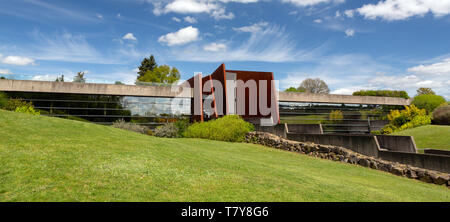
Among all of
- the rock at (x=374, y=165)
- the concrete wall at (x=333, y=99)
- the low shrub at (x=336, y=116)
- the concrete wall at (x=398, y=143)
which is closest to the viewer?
the concrete wall at (x=398, y=143)

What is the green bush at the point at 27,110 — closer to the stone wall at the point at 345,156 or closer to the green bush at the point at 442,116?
the stone wall at the point at 345,156

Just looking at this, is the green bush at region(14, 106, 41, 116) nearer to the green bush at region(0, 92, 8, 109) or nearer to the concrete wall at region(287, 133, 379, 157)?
the green bush at region(0, 92, 8, 109)

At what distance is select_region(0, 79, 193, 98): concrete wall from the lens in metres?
24.1

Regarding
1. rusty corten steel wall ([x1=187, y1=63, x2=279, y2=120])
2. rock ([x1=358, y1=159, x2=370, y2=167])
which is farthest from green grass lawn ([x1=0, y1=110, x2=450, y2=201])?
rusty corten steel wall ([x1=187, y1=63, x2=279, y2=120])

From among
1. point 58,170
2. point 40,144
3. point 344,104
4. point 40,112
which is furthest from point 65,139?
point 344,104

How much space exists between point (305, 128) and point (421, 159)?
24.7ft

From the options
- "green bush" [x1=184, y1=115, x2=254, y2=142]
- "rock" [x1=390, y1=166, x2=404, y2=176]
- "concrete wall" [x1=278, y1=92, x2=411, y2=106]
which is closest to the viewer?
"rock" [x1=390, y1=166, x2=404, y2=176]

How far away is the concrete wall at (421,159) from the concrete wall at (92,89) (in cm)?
1999

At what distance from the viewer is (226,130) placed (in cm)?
1941

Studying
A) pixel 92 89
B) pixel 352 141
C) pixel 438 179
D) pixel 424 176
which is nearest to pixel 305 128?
pixel 352 141

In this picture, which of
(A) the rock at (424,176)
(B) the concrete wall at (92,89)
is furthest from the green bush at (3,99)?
(A) the rock at (424,176)

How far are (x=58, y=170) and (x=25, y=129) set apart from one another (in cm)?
518

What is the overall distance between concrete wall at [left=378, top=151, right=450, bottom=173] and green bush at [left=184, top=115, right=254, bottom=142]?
9.61 metres

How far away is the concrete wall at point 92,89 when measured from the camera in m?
24.1
